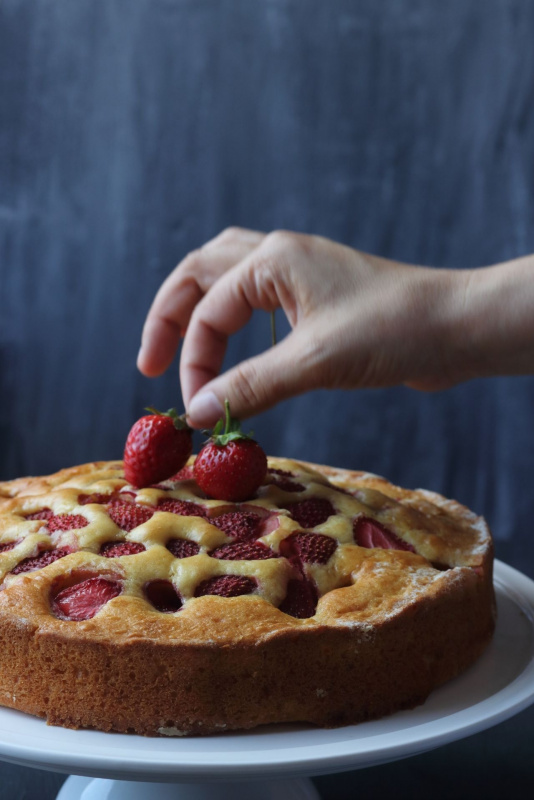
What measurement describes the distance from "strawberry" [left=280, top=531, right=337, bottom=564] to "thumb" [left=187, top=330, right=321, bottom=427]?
0.77 ft

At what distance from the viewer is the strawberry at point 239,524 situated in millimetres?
1313

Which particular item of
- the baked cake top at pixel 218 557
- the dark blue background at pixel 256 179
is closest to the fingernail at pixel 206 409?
the baked cake top at pixel 218 557

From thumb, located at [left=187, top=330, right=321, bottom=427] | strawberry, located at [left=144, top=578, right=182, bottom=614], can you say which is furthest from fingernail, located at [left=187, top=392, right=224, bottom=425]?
strawberry, located at [left=144, top=578, right=182, bottom=614]

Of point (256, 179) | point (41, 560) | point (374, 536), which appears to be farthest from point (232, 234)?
point (256, 179)

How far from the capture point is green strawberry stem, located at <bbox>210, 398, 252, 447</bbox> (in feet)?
4.56

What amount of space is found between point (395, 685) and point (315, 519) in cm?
36

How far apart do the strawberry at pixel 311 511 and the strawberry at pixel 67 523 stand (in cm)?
35

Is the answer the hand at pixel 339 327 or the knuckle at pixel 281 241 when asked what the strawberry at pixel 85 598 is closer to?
the hand at pixel 339 327

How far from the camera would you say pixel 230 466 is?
4.49 feet

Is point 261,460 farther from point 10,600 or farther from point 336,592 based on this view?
point 10,600

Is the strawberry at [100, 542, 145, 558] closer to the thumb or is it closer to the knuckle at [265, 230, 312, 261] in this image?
the thumb

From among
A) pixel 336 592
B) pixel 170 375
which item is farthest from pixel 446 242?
pixel 336 592

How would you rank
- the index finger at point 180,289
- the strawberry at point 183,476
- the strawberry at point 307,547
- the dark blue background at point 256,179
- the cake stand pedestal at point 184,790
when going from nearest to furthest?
the cake stand pedestal at point 184,790 < the strawberry at point 307,547 < the strawberry at point 183,476 < the index finger at point 180,289 < the dark blue background at point 256,179

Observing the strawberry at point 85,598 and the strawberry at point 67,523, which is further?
the strawberry at point 67,523
